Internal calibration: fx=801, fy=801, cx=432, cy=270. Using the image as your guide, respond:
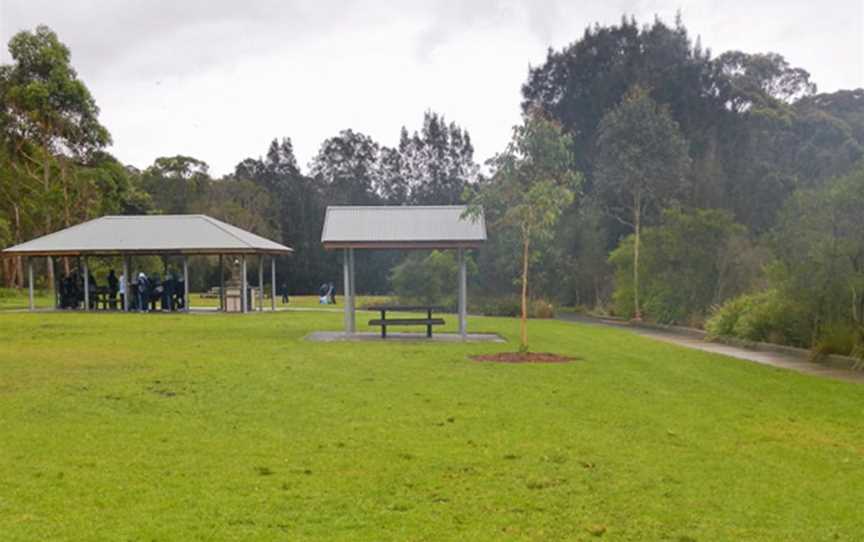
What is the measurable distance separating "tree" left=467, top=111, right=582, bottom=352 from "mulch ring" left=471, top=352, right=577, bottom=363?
219 mm

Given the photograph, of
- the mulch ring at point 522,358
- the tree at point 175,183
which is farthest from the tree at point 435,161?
→ the mulch ring at point 522,358

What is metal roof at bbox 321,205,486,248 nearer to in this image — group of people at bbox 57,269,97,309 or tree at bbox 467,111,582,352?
tree at bbox 467,111,582,352

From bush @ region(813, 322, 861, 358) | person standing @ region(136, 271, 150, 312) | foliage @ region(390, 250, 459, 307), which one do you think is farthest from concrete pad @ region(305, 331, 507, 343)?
foliage @ region(390, 250, 459, 307)

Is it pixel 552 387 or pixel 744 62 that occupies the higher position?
pixel 744 62

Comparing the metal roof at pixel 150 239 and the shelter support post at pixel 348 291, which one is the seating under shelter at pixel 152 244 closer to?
the metal roof at pixel 150 239

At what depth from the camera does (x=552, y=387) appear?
36.0ft

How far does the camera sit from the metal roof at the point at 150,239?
30.4 meters

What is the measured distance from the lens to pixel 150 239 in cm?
3136

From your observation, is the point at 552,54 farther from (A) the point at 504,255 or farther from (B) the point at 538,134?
(B) the point at 538,134

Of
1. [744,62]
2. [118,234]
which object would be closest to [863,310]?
[118,234]

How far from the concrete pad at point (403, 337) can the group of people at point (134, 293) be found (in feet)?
39.5

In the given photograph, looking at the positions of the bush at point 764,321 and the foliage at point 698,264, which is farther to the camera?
the foliage at point 698,264

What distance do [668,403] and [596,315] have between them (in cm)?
2561

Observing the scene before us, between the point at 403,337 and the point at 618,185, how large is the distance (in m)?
16.7
